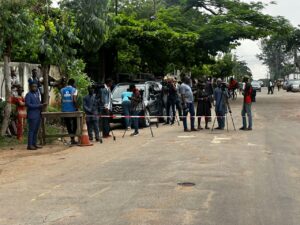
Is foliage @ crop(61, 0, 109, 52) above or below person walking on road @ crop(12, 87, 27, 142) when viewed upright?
above

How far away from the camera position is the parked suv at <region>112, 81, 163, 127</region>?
1944cm

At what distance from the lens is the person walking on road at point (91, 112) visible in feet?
49.0

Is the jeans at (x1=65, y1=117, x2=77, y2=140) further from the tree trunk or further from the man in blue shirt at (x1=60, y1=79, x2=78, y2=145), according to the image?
the tree trunk

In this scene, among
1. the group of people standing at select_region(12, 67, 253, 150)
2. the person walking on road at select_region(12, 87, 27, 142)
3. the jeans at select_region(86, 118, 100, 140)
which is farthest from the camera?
the person walking on road at select_region(12, 87, 27, 142)

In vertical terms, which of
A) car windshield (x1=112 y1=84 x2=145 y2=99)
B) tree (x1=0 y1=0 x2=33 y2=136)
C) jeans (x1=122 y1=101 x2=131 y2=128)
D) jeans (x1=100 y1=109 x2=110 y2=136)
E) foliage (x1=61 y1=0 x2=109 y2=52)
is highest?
foliage (x1=61 y1=0 x2=109 y2=52)

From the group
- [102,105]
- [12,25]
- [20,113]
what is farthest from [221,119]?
[12,25]

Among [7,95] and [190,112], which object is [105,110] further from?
[7,95]

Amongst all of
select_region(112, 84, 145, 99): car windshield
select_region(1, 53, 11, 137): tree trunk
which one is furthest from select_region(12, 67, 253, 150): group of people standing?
select_region(112, 84, 145, 99): car windshield

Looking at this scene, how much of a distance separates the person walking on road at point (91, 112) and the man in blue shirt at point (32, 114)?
6.06ft

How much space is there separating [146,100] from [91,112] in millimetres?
5443

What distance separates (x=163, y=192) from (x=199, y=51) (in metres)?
29.8

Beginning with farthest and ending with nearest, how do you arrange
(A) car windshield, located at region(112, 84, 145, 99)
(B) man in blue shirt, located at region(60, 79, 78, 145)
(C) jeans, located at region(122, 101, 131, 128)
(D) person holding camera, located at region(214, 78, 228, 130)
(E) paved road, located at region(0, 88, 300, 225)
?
(A) car windshield, located at region(112, 84, 145, 99), (D) person holding camera, located at region(214, 78, 228, 130), (C) jeans, located at region(122, 101, 131, 128), (B) man in blue shirt, located at region(60, 79, 78, 145), (E) paved road, located at region(0, 88, 300, 225)

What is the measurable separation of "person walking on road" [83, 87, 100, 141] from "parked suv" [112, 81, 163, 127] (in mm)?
4047

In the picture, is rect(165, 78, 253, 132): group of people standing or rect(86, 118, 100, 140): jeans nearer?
rect(86, 118, 100, 140): jeans
